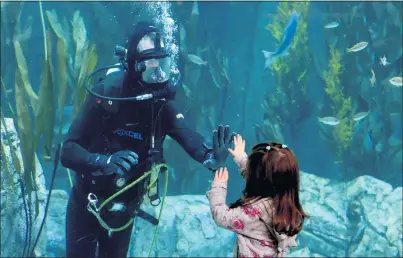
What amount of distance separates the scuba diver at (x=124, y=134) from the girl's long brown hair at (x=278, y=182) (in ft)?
2.88

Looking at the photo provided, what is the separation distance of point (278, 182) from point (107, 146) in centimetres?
169

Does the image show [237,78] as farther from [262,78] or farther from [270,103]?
[270,103]

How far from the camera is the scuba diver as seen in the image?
2.98m

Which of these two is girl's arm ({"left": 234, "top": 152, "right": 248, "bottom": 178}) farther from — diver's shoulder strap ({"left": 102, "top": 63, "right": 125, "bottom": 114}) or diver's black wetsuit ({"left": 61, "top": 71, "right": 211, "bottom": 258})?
diver's shoulder strap ({"left": 102, "top": 63, "right": 125, "bottom": 114})

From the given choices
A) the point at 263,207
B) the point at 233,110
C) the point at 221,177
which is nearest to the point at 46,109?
the point at 221,177

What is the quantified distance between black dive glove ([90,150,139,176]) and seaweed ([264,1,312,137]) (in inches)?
226

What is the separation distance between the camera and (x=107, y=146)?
10.6 feet

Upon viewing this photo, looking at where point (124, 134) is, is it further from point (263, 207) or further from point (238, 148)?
point (263, 207)

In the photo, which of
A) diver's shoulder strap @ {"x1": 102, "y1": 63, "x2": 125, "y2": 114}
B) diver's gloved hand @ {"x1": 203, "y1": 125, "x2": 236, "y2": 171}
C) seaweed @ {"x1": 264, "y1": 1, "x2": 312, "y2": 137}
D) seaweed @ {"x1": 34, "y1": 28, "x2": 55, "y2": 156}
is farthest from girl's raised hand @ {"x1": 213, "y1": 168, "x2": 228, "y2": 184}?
seaweed @ {"x1": 264, "y1": 1, "x2": 312, "y2": 137}

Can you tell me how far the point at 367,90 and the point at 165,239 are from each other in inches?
211

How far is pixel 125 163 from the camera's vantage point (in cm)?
271

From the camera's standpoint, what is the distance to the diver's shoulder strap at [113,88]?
3027 mm

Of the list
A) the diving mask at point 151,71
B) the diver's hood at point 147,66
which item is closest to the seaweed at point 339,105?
the diver's hood at point 147,66

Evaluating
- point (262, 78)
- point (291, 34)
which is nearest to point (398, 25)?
point (262, 78)
